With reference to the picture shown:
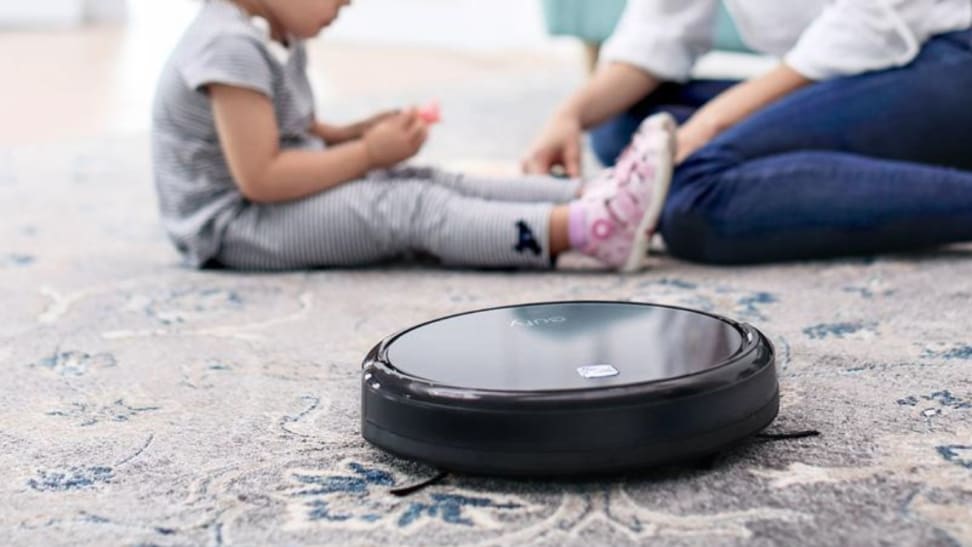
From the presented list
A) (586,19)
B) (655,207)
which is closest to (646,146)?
(655,207)

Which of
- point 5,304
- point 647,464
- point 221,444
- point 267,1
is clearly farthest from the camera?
point 267,1

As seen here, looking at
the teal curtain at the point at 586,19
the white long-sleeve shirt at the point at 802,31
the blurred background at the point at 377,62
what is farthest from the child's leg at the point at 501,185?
the teal curtain at the point at 586,19

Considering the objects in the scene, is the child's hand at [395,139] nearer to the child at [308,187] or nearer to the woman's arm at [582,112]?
the child at [308,187]

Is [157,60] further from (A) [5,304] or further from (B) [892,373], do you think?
(B) [892,373]

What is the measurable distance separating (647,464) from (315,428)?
0.21m

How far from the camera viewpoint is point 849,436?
653mm

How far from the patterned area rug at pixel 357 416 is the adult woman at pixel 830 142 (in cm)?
3

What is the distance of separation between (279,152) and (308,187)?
0.04 meters

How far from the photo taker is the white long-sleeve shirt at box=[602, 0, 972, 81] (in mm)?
1177

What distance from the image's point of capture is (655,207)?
110 centimetres

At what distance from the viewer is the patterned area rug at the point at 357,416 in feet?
1.85

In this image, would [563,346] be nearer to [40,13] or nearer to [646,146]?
[646,146]

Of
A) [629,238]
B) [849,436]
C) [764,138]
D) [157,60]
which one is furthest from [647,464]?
[157,60]

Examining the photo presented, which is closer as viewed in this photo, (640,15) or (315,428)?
(315,428)
